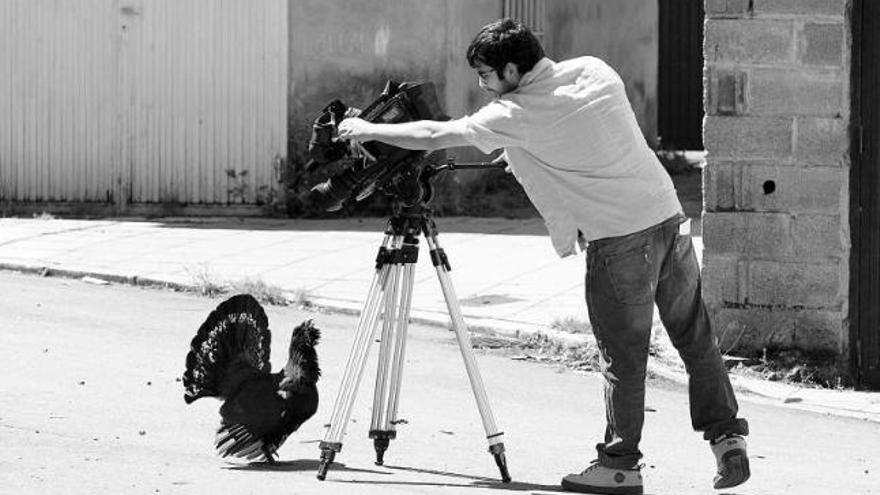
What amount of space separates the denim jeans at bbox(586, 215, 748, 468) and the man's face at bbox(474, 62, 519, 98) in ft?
2.32

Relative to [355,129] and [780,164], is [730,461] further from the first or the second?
[780,164]

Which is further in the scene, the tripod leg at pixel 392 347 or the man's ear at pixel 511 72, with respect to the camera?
the tripod leg at pixel 392 347

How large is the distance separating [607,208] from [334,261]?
24.6 feet

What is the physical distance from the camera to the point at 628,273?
23.7 ft

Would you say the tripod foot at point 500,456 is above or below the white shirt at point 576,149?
below

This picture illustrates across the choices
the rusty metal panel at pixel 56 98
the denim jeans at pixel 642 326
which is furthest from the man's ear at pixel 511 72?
the rusty metal panel at pixel 56 98

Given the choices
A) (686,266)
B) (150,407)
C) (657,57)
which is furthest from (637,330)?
(657,57)

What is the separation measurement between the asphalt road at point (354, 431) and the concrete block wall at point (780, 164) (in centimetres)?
79

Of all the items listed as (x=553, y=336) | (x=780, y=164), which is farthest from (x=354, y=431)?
(x=780, y=164)

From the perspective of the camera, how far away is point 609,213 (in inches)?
282

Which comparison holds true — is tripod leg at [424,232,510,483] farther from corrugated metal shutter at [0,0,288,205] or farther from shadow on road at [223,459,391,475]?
corrugated metal shutter at [0,0,288,205]

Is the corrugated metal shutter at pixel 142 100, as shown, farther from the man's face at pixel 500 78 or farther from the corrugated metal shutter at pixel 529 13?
the man's face at pixel 500 78

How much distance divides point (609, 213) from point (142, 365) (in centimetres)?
400

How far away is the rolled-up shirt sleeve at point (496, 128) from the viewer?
23.0 feet
